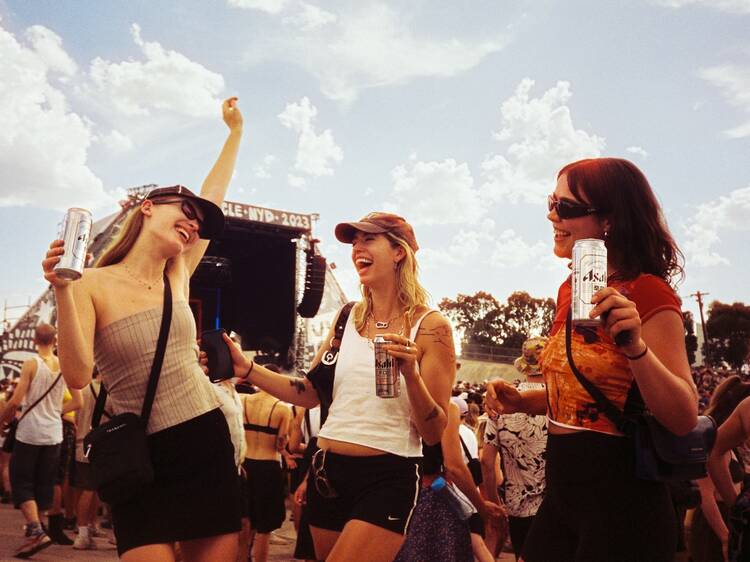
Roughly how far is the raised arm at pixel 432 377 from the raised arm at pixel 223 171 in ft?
3.84

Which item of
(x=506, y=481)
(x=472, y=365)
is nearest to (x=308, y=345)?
(x=506, y=481)

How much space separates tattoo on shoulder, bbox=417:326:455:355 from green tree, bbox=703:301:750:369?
7351cm

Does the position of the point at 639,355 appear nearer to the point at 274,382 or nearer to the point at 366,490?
the point at 366,490

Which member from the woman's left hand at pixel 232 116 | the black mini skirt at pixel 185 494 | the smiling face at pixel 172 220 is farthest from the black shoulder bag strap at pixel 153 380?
the woman's left hand at pixel 232 116

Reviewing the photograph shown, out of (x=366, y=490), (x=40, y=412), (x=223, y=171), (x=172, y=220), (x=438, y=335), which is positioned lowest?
(x=40, y=412)

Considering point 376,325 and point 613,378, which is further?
point 376,325

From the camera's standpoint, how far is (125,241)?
9.48 feet

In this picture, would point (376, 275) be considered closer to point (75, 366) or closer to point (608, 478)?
point (75, 366)

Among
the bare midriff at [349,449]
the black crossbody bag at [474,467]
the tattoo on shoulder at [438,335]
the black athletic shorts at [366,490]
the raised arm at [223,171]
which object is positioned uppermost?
the raised arm at [223,171]

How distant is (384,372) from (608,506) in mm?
906

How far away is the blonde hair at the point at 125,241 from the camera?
2.84m

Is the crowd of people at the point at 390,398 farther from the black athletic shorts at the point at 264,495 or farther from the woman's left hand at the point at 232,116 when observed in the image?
the black athletic shorts at the point at 264,495

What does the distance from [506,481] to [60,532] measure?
6199 millimetres

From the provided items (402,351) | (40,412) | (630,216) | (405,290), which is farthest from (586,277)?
(40,412)
